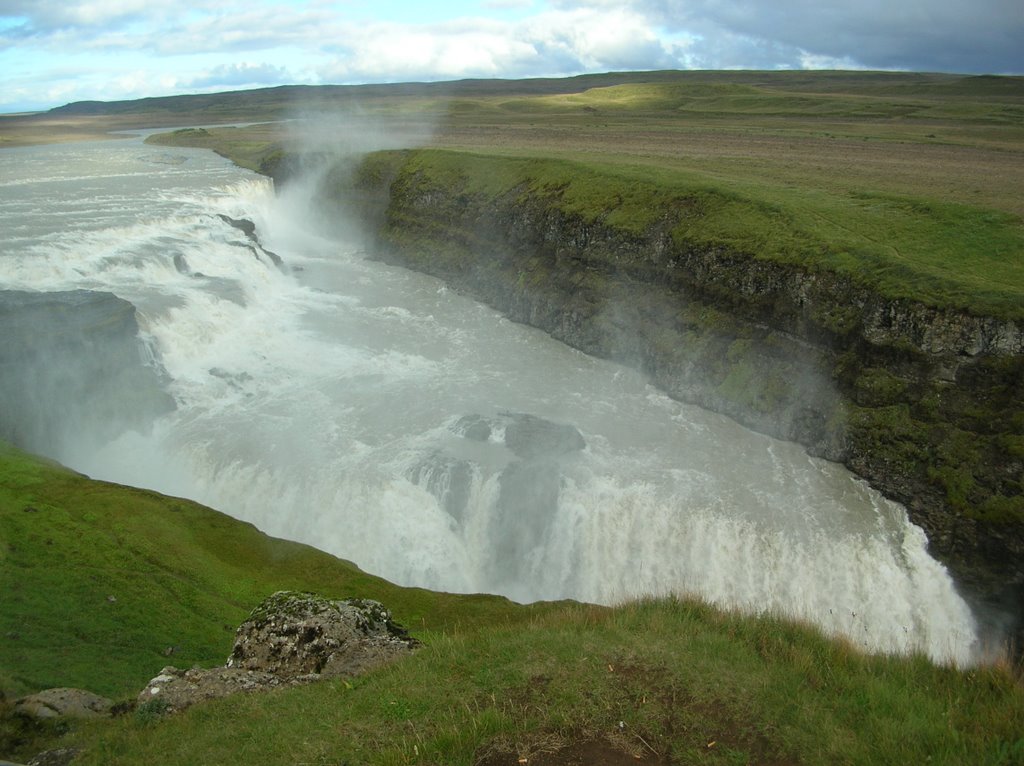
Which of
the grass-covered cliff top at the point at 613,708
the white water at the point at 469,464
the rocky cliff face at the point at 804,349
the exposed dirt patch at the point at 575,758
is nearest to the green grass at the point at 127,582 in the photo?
the grass-covered cliff top at the point at 613,708

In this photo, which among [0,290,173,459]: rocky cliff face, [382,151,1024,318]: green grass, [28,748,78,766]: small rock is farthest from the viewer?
[0,290,173,459]: rocky cliff face

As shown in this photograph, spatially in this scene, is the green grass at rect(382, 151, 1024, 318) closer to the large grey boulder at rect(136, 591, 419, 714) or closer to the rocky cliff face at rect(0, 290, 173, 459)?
the large grey boulder at rect(136, 591, 419, 714)

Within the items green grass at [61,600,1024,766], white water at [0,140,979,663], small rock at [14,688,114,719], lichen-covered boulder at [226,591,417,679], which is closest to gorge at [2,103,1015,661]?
white water at [0,140,979,663]

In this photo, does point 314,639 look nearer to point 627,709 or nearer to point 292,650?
point 292,650

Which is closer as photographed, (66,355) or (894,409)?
(894,409)

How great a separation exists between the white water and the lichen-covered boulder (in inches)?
276

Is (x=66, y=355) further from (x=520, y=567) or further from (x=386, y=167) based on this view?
(x=386, y=167)

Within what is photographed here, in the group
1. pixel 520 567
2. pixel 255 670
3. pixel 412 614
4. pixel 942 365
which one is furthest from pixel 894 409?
pixel 255 670

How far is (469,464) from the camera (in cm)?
2552

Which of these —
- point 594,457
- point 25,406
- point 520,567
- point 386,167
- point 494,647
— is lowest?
point 520,567

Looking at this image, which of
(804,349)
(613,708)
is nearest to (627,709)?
(613,708)

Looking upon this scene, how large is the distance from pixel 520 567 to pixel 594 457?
16.9 feet

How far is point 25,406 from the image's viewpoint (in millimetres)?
27203

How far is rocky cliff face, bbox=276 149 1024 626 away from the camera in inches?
912
